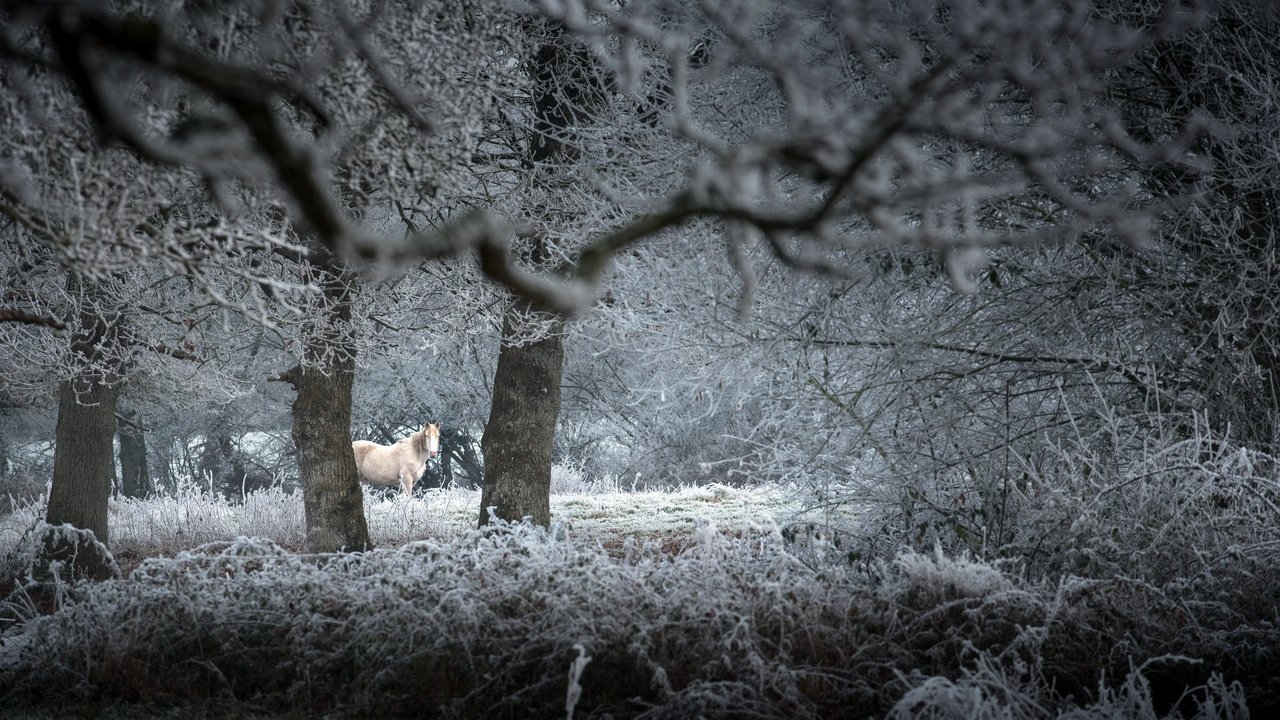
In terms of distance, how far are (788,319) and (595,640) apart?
9.49 ft

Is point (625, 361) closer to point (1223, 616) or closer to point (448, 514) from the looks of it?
point (448, 514)

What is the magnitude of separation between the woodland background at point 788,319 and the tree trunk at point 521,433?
41 cm

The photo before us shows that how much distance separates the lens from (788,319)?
6734 millimetres

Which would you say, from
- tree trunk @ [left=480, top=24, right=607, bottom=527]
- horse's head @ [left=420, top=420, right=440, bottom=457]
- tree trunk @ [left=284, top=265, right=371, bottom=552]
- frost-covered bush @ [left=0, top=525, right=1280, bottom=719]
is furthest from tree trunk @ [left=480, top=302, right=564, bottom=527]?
horse's head @ [left=420, top=420, right=440, bottom=457]

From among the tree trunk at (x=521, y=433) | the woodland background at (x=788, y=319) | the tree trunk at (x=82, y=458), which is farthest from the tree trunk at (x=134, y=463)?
the tree trunk at (x=521, y=433)

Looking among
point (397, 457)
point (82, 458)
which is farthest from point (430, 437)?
point (82, 458)

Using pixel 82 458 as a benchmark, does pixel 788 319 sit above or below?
above

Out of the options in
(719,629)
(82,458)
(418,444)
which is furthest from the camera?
(418,444)

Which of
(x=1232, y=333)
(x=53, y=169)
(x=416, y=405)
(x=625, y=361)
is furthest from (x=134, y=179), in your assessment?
(x=416, y=405)

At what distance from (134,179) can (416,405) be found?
19.7 m

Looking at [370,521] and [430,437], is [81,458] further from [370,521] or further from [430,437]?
[430,437]

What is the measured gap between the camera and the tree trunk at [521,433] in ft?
31.3

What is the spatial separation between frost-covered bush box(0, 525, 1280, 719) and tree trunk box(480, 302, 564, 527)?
3.93m

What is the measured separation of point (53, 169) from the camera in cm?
362
